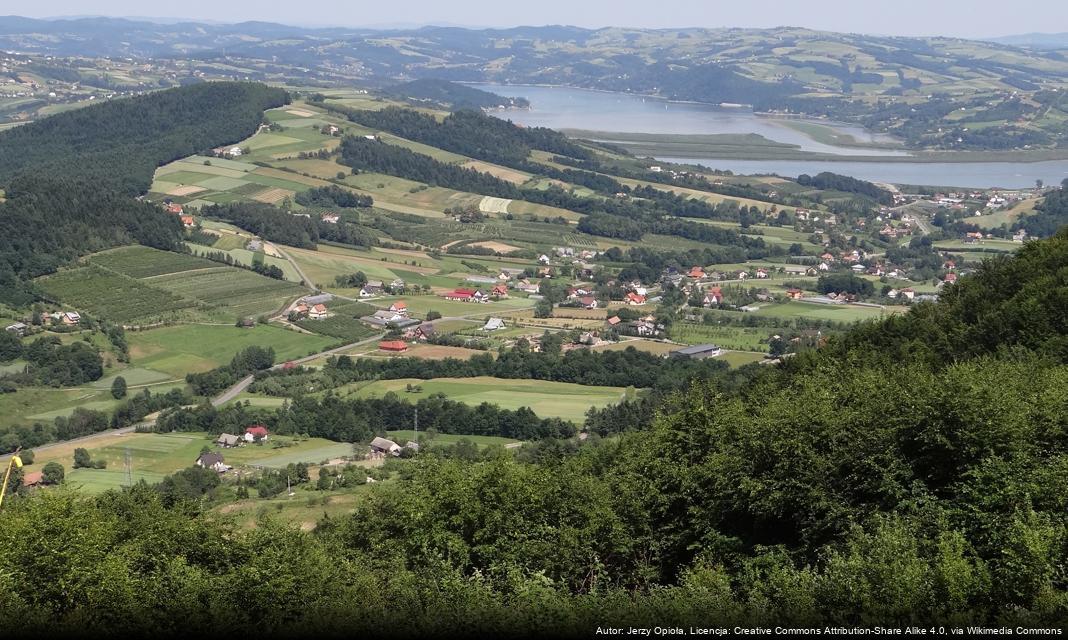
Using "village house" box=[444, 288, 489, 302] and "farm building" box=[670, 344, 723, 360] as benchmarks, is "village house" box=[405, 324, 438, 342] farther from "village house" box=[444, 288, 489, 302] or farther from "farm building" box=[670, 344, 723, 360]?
"farm building" box=[670, 344, 723, 360]

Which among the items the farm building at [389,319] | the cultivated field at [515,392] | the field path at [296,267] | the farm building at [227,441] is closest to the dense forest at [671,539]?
the farm building at [227,441]

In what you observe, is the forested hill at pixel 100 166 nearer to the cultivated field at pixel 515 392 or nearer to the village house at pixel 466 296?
the village house at pixel 466 296

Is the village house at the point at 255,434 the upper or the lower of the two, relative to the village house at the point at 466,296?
upper

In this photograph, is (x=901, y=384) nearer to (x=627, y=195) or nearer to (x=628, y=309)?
(x=628, y=309)

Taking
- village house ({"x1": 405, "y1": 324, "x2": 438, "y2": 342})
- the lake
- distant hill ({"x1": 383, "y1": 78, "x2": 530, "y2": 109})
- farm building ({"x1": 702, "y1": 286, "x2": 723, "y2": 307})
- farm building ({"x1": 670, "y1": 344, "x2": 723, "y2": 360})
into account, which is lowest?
farm building ({"x1": 702, "y1": 286, "x2": 723, "y2": 307})

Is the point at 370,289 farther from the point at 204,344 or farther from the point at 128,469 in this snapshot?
the point at 128,469

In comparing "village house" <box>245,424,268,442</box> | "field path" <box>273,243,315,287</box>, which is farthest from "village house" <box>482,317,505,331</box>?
"village house" <box>245,424,268,442</box>

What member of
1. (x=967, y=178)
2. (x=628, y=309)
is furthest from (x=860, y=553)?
(x=967, y=178)
